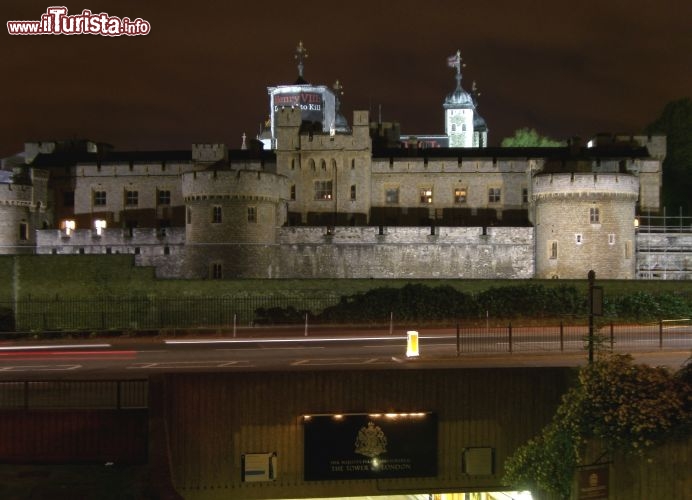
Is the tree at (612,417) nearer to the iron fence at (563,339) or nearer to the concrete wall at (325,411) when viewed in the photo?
the concrete wall at (325,411)

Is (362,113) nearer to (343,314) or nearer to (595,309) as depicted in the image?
(343,314)

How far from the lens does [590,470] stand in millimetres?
14938

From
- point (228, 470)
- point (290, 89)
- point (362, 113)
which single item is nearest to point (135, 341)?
point (228, 470)

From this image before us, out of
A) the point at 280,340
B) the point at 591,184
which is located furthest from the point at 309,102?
the point at 280,340

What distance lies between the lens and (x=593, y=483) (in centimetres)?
1494

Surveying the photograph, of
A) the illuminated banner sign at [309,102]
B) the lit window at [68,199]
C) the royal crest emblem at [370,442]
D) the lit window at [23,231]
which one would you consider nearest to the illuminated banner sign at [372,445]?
the royal crest emblem at [370,442]

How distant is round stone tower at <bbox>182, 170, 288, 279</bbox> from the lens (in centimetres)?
4309

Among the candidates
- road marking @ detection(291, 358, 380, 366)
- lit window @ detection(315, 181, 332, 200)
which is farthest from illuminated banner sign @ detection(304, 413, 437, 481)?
lit window @ detection(315, 181, 332, 200)

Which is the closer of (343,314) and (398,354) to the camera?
(398,354)

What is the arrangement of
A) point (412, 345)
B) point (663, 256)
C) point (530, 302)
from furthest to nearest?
point (663, 256) → point (530, 302) → point (412, 345)

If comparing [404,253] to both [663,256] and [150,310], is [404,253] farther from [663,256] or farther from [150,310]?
[663,256]

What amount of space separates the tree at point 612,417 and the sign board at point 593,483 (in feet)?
0.90

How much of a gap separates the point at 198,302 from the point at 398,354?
16186 mm

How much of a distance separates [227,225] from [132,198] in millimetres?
14251
